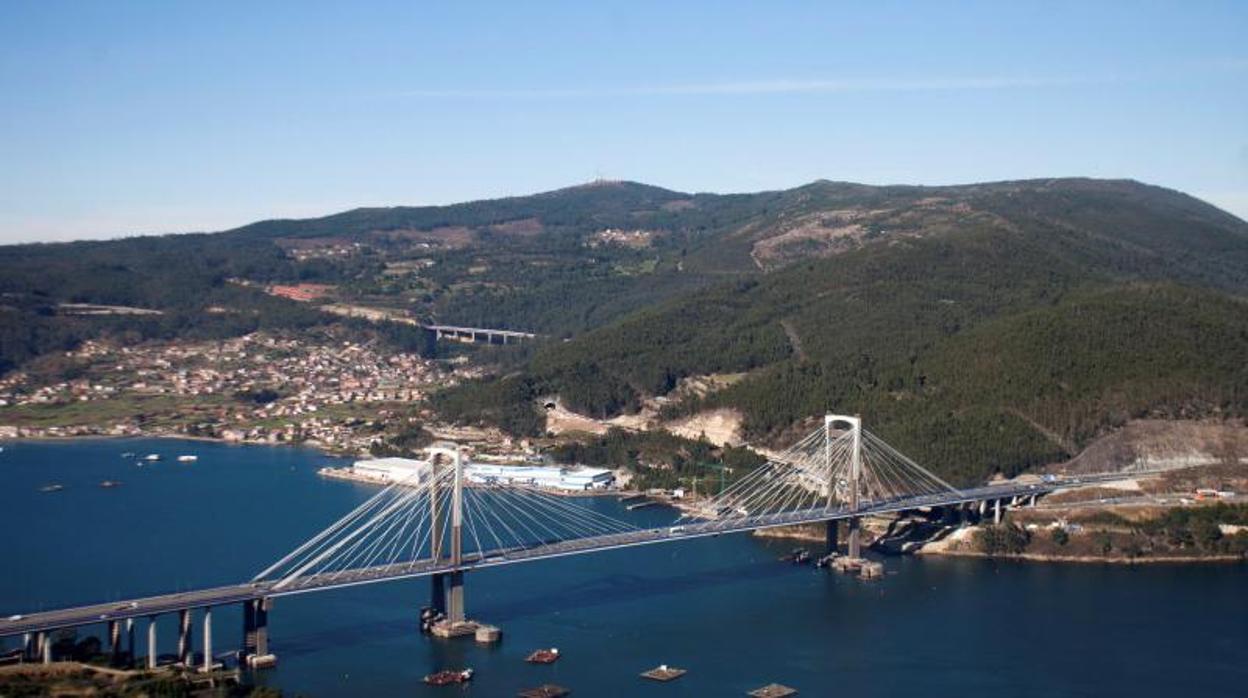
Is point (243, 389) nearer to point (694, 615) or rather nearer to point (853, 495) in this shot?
point (853, 495)

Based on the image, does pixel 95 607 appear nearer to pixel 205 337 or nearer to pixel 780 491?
pixel 780 491

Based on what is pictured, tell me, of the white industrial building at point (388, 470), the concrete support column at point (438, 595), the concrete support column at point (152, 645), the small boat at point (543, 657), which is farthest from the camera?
the white industrial building at point (388, 470)

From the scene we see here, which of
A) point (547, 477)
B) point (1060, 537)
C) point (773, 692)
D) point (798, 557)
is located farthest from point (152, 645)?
point (547, 477)

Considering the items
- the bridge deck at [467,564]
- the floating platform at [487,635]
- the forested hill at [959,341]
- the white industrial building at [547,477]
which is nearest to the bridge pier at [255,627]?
the bridge deck at [467,564]

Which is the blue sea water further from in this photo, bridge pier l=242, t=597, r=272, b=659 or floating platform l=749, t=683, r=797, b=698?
bridge pier l=242, t=597, r=272, b=659

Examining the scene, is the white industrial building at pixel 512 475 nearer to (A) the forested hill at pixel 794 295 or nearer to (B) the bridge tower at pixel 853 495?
(A) the forested hill at pixel 794 295

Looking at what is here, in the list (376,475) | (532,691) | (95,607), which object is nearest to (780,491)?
(376,475)
